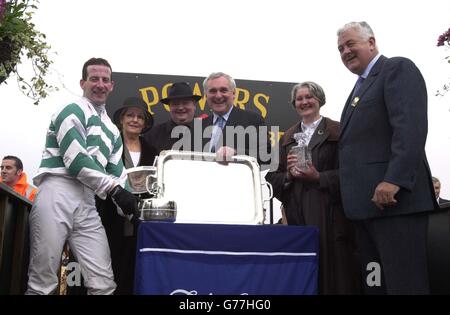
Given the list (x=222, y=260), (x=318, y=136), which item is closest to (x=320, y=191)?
(x=318, y=136)

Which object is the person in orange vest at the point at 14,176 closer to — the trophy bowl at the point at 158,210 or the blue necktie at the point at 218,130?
the blue necktie at the point at 218,130

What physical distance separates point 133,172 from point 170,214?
0.67 m

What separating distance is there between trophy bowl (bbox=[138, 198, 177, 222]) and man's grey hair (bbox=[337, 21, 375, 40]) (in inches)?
53.3

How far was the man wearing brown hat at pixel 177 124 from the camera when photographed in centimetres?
441

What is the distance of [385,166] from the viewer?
111 inches

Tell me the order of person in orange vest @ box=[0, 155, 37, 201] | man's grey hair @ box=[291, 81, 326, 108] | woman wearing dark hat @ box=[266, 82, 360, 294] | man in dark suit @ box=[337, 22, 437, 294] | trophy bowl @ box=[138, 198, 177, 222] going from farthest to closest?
person in orange vest @ box=[0, 155, 37, 201] < man's grey hair @ box=[291, 81, 326, 108] < woman wearing dark hat @ box=[266, 82, 360, 294] < trophy bowl @ box=[138, 198, 177, 222] < man in dark suit @ box=[337, 22, 437, 294]

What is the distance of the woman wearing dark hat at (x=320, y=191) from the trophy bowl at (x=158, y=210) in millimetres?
845

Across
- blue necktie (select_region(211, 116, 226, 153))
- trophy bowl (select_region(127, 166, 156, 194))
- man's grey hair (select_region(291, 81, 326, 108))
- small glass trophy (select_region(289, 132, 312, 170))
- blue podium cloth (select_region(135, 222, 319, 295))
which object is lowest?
blue podium cloth (select_region(135, 222, 319, 295))

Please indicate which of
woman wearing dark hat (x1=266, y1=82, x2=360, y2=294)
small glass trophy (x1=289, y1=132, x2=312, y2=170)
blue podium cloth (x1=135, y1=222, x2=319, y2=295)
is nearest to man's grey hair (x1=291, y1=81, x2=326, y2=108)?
woman wearing dark hat (x1=266, y1=82, x2=360, y2=294)

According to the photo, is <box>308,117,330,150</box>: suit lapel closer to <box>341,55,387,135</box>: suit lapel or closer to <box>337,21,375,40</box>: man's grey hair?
<box>341,55,387,135</box>: suit lapel

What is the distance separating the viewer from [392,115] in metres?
2.78

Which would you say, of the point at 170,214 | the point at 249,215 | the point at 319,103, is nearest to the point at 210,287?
the point at 170,214

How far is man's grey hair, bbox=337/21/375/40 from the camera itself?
3.08 m

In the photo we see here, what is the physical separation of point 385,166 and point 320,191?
0.56 meters
